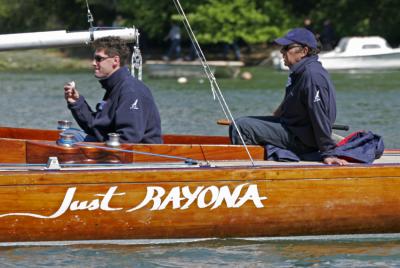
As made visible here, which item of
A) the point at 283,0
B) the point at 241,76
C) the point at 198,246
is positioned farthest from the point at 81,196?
the point at 283,0

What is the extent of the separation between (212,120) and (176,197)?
35.2 ft

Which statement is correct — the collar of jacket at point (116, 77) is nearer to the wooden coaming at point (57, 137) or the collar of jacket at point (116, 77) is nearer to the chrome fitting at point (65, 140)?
the chrome fitting at point (65, 140)

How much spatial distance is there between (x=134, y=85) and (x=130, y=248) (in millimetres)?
1221

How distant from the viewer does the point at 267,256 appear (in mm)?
8352

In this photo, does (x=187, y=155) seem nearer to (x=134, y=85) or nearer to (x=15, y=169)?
(x=134, y=85)

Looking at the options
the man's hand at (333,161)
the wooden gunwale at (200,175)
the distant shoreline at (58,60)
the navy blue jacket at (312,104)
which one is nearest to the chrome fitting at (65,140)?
the wooden gunwale at (200,175)

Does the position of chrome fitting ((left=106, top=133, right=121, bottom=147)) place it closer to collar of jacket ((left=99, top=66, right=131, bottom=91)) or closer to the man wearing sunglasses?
the man wearing sunglasses

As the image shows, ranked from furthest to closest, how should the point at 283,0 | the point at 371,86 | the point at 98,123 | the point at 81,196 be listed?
1. the point at 283,0
2. the point at 371,86
3. the point at 98,123
4. the point at 81,196

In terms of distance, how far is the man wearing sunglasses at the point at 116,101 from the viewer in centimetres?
852

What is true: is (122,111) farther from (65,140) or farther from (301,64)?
(301,64)

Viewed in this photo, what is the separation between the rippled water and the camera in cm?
820

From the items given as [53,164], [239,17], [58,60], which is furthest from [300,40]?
[58,60]

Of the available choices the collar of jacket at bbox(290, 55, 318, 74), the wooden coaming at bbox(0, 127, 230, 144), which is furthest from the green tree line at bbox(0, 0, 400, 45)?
the collar of jacket at bbox(290, 55, 318, 74)

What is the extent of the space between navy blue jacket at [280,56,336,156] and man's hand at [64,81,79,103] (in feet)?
5.23
